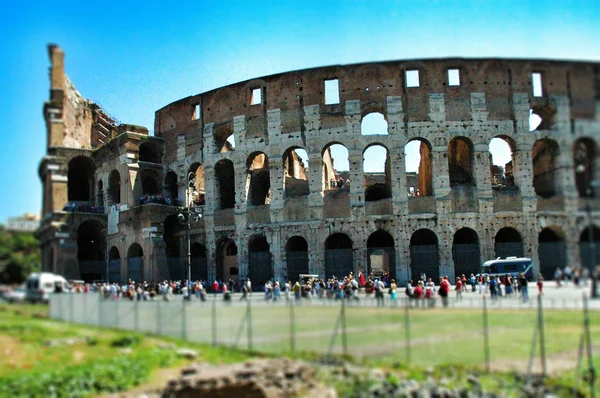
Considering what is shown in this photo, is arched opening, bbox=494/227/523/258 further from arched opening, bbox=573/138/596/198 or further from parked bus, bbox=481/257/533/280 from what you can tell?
arched opening, bbox=573/138/596/198

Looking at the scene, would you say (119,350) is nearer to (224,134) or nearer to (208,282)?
(208,282)

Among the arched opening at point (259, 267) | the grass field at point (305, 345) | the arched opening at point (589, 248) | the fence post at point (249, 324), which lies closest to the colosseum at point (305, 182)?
the arched opening at point (259, 267)

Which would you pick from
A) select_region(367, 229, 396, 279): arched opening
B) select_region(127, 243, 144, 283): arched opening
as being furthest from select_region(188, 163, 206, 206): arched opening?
select_region(367, 229, 396, 279): arched opening

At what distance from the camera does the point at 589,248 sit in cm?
1207

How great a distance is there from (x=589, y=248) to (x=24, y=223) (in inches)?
558

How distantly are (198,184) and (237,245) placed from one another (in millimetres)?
6869

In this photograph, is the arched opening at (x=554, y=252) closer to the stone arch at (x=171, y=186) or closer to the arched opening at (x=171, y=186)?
the arched opening at (x=171, y=186)

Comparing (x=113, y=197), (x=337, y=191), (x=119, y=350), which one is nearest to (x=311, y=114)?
(x=337, y=191)

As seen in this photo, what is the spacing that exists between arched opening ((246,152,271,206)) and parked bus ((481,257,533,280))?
48.0 feet

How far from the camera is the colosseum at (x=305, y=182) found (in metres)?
30.7

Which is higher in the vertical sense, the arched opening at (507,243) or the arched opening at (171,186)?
the arched opening at (171,186)

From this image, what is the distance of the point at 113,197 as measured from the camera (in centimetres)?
3800

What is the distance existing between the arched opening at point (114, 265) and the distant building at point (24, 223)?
1480 centimetres

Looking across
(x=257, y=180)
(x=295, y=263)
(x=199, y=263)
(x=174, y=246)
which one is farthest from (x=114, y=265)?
(x=295, y=263)
